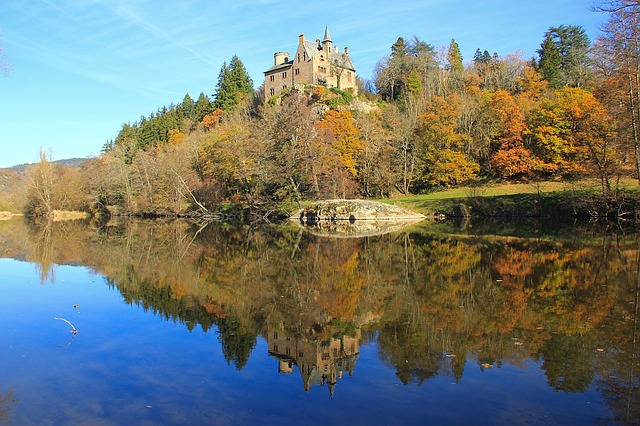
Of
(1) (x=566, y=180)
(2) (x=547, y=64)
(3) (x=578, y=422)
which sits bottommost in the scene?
(3) (x=578, y=422)

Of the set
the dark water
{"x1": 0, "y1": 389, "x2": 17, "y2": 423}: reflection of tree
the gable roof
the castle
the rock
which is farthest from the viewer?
the gable roof

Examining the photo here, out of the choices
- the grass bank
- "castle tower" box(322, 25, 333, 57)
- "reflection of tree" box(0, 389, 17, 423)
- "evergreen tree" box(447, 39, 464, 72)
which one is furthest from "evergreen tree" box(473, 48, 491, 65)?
"reflection of tree" box(0, 389, 17, 423)

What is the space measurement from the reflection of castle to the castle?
72.5 metres

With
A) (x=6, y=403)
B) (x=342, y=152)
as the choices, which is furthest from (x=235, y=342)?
(x=342, y=152)

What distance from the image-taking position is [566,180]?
45.1 metres

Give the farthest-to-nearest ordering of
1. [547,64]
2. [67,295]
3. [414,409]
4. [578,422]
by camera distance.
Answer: [547,64] → [67,295] → [414,409] → [578,422]

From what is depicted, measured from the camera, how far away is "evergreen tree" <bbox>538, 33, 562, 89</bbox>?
65.9 meters

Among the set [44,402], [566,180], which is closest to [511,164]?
[566,180]

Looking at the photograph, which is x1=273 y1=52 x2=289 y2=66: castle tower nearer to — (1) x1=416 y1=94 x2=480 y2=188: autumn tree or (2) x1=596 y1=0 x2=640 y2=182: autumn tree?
(1) x1=416 y1=94 x2=480 y2=188: autumn tree

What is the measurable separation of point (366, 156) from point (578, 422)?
4979 centimetres

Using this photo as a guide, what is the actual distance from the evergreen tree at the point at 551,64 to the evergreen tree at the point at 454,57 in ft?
42.1

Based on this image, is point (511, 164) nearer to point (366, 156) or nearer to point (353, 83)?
point (366, 156)

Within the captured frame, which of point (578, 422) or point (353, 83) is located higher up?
point (353, 83)

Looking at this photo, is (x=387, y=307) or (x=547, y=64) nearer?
(x=387, y=307)
